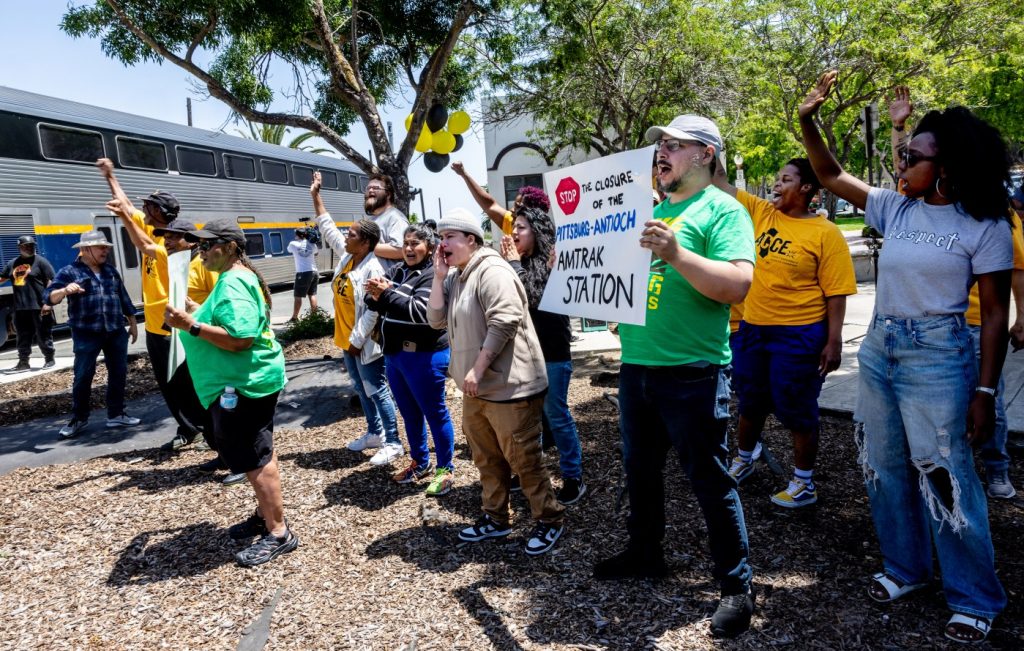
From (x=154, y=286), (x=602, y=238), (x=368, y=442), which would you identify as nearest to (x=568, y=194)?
(x=602, y=238)

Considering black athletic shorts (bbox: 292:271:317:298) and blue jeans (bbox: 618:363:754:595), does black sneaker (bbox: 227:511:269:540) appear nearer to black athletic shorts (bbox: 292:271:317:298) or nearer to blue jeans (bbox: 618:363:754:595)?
blue jeans (bbox: 618:363:754:595)

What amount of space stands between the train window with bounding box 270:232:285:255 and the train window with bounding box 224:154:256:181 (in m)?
1.85

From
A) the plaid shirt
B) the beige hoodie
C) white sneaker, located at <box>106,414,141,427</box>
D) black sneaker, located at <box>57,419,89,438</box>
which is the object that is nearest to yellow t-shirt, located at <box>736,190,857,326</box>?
the beige hoodie

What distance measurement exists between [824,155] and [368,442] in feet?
12.3

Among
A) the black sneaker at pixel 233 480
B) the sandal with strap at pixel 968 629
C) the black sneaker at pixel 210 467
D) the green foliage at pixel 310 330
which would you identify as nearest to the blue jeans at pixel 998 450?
the sandal with strap at pixel 968 629

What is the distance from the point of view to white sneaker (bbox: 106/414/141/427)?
21.5ft

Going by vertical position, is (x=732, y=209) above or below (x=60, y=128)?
below

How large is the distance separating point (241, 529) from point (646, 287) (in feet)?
9.25

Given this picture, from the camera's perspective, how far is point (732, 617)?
262cm

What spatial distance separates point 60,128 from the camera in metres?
13.1

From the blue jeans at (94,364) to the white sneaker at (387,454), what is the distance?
10.1 feet

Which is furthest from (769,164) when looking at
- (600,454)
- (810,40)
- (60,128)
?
(600,454)

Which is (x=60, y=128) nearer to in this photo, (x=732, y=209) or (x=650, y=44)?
(x=650, y=44)

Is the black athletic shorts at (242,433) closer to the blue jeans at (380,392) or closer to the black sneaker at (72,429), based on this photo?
the blue jeans at (380,392)
